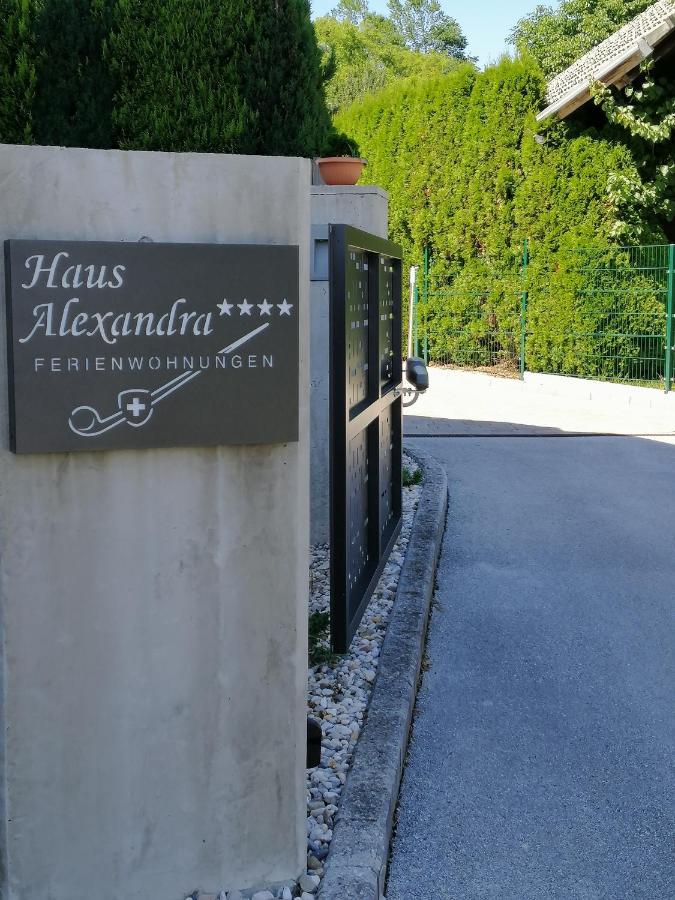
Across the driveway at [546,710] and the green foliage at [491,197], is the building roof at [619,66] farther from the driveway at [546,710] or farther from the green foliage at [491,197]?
the driveway at [546,710]

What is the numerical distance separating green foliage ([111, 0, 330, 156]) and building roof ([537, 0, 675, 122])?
10052 mm

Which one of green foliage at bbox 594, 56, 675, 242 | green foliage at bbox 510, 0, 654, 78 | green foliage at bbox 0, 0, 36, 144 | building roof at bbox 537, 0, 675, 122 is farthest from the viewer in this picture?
green foliage at bbox 510, 0, 654, 78

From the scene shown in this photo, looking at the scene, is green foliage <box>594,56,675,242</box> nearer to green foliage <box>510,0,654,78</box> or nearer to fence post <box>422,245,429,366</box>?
fence post <box>422,245,429,366</box>

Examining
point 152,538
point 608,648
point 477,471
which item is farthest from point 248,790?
point 477,471

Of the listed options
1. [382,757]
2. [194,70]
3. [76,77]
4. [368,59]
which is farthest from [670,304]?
[368,59]

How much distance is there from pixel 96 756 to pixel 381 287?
303 centimetres

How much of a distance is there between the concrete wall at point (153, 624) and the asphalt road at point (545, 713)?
0.62 metres

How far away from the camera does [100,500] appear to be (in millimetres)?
2395

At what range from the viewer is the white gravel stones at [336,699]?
295 centimetres

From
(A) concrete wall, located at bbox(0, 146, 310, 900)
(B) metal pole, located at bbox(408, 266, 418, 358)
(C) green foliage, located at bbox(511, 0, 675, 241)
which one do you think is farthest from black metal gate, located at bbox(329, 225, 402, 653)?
(B) metal pole, located at bbox(408, 266, 418, 358)

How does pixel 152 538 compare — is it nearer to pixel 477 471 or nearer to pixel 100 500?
pixel 100 500

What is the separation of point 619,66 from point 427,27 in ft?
205

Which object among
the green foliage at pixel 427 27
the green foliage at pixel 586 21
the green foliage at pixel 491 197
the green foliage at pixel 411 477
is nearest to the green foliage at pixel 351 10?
the green foliage at pixel 427 27

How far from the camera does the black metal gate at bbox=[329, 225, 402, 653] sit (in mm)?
3748
